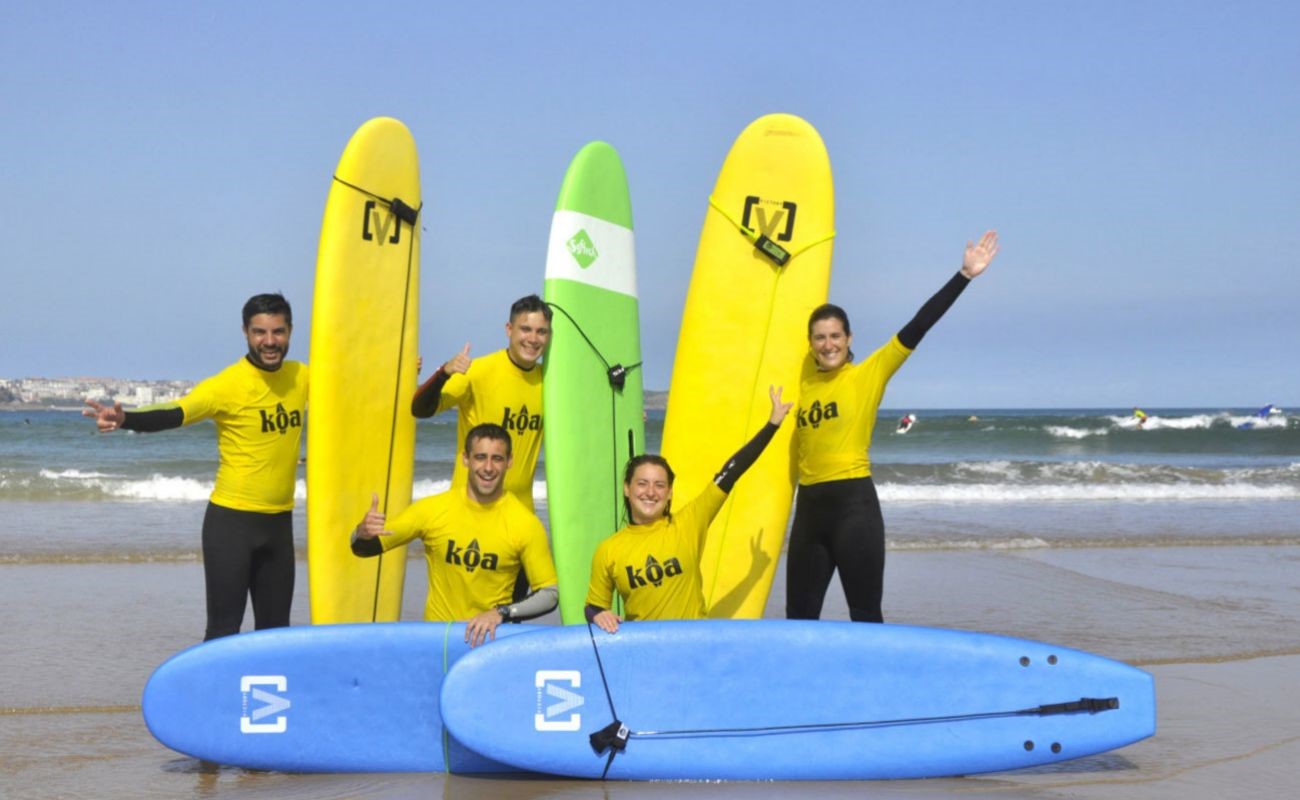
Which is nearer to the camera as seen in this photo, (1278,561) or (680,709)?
(680,709)

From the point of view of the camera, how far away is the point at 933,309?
148 inches

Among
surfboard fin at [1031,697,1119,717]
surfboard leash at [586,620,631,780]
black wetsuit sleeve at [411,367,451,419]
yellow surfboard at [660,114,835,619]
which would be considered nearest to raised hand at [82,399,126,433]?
black wetsuit sleeve at [411,367,451,419]

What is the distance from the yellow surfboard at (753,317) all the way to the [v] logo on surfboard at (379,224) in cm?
132

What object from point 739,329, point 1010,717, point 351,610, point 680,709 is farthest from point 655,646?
point 739,329

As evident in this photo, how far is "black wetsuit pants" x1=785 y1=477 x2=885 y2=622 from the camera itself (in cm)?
392

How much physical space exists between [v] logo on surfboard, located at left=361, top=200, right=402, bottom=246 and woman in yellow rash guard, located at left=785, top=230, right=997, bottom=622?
180cm

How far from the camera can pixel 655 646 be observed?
3.43m

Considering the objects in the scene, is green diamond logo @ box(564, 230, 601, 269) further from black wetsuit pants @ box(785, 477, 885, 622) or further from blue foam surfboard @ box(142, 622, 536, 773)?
blue foam surfboard @ box(142, 622, 536, 773)

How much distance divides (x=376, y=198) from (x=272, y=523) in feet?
5.00

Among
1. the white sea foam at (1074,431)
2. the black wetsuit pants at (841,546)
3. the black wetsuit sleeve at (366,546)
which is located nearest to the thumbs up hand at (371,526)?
the black wetsuit sleeve at (366,546)

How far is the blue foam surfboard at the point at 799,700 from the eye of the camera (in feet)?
11.1

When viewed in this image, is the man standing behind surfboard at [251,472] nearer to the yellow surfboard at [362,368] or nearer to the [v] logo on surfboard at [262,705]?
the [v] logo on surfboard at [262,705]

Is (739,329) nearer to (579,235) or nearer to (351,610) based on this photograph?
(579,235)

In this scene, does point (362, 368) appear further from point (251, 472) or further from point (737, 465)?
point (737, 465)
